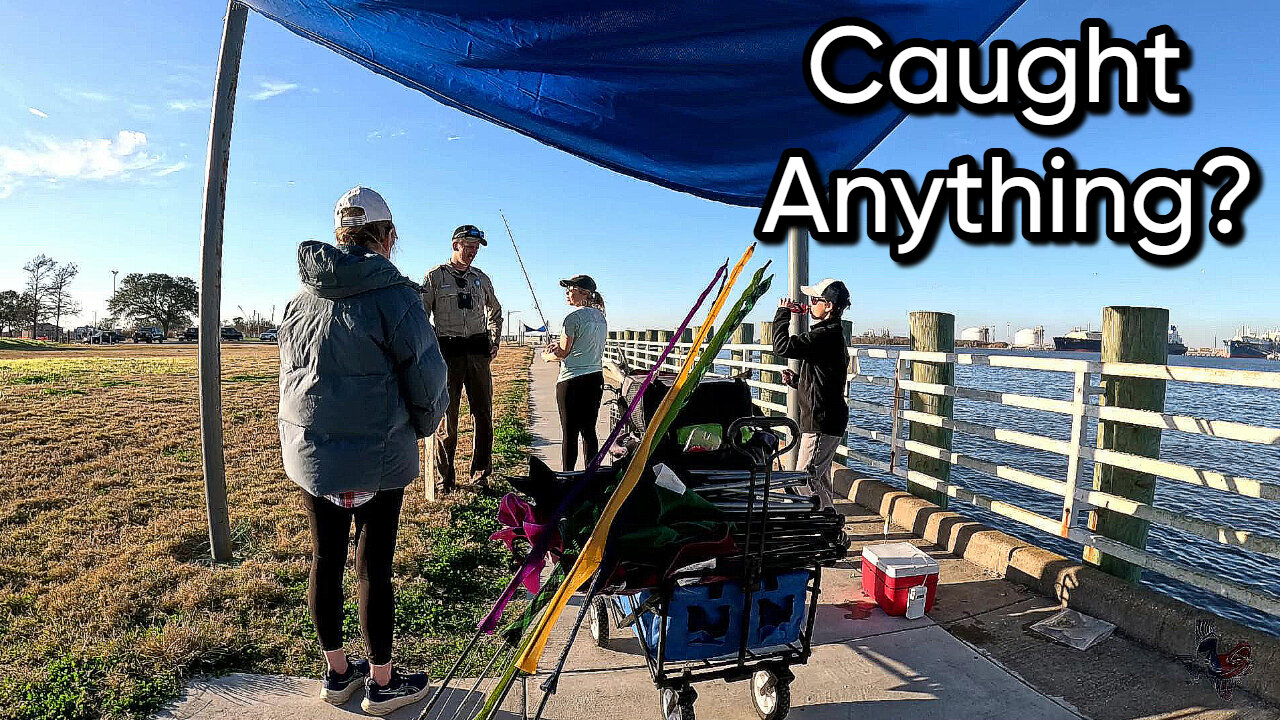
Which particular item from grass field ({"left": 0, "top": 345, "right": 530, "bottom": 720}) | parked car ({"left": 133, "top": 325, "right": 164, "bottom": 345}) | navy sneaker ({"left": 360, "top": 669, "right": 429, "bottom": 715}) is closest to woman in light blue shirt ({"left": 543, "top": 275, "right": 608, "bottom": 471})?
grass field ({"left": 0, "top": 345, "right": 530, "bottom": 720})

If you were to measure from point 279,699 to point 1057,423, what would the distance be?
56.9 feet

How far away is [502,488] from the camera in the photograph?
221 inches

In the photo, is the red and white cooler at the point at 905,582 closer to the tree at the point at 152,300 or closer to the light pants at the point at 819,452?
the light pants at the point at 819,452

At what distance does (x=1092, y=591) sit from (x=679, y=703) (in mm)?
2263

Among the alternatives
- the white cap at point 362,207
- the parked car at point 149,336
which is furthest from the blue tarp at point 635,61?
the parked car at point 149,336

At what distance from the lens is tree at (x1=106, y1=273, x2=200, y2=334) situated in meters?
A: 92.2

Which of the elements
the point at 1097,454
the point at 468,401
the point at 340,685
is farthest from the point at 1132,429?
the point at 468,401

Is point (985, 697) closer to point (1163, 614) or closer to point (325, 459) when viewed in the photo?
point (1163, 614)

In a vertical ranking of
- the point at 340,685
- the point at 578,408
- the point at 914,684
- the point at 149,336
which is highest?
the point at 149,336

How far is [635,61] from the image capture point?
2.91 metres

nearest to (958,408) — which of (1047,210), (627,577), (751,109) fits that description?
(1047,210)

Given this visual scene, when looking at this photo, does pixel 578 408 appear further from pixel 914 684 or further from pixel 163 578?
pixel 914 684

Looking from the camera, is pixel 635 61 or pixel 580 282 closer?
pixel 635 61

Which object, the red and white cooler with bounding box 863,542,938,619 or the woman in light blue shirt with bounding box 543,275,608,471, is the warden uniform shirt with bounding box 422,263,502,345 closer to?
the woman in light blue shirt with bounding box 543,275,608,471
